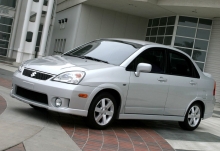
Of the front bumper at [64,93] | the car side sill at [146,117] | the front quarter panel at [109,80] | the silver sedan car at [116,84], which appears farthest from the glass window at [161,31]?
the front bumper at [64,93]

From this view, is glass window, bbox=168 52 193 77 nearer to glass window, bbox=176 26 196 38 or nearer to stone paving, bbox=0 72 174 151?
stone paving, bbox=0 72 174 151

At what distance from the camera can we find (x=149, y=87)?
7754mm

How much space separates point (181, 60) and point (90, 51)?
1.99 meters

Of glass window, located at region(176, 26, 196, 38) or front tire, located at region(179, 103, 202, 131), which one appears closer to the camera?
front tire, located at region(179, 103, 202, 131)

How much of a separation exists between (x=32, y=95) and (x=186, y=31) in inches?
796

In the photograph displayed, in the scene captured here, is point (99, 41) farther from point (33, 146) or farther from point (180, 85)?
point (33, 146)

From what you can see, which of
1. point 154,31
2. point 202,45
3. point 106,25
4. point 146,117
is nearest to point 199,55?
point 202,45

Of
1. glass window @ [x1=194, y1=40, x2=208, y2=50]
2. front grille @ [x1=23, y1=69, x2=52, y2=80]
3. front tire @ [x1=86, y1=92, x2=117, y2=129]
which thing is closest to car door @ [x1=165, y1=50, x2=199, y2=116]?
front tire @ [x1=86, y1=92, x2=117, y2=129]

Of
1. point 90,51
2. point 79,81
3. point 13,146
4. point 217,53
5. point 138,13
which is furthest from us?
point 138,13

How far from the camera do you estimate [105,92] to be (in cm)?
708

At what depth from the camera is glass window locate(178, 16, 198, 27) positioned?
25722 mm

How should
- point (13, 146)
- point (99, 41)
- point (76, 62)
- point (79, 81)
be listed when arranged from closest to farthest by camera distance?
point (13, 146) → point (79, 81) → point (76, 62) → point (99, 41)

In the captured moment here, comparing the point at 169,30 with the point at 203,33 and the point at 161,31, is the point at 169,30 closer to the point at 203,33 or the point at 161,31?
the point at 161,31

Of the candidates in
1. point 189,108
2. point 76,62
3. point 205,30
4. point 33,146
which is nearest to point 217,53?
point 205,30
